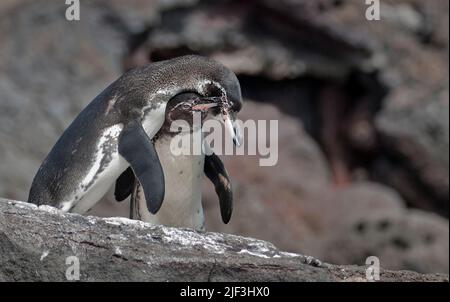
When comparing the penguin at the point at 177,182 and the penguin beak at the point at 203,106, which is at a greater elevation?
the penguin beak at the point at 203,106

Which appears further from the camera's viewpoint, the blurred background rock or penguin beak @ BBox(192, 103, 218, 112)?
the blurred background rock

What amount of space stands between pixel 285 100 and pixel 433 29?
1.56 m

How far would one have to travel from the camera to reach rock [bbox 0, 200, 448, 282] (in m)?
4.46

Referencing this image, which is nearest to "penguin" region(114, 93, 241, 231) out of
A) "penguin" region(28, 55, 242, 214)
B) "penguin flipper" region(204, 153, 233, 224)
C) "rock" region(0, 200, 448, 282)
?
"penguin" region(28, 55, 242, 214)

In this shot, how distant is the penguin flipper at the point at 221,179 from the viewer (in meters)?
6.45

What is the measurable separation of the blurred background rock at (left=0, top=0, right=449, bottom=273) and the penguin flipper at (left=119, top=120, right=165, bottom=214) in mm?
4376

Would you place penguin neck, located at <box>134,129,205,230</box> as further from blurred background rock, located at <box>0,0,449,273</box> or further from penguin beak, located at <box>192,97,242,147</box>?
blurred background rock, located at <box>0,0,449,273</box>

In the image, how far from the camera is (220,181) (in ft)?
21.2

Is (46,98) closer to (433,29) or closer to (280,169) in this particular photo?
(280,169)

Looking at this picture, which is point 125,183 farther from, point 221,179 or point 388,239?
point 388,239

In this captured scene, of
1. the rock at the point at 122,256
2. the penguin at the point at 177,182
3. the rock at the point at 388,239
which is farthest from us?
the rock at the point at 388,239

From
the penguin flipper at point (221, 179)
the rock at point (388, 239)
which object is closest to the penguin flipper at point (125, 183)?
the penguin flipper at point (221, 179)

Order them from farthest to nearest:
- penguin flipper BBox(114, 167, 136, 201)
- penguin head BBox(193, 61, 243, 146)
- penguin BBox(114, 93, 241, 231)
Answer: penguin flipper BBox(114, 167, 136, 201) → penguin BBox(114, 93, 241, 231) → penguin head BBox(193, 61, 243, 146)

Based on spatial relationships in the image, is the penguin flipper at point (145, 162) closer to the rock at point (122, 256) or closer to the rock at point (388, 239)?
the rock at point (122, 256)
